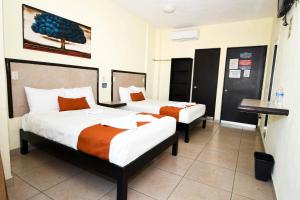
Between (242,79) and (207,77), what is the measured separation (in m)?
0.91

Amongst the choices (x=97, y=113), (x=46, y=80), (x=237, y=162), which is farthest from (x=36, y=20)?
(x=237, y=162)

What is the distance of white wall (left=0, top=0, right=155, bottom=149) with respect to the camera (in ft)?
7.64

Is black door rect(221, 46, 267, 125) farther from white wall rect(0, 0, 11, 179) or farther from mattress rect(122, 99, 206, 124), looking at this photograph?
white wall rect(0, 0, 11, 179)

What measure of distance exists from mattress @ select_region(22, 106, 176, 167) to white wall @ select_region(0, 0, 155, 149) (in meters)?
0.57

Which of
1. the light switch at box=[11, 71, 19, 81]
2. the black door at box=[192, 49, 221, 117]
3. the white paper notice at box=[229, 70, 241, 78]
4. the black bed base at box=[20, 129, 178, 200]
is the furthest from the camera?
the black door at box=[192, 49, 221, 117]

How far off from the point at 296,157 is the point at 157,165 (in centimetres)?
150

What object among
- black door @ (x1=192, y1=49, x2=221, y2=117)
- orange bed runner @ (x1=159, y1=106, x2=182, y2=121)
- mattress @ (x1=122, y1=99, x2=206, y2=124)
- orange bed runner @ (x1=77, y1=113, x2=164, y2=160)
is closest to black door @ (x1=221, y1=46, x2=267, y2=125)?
black door @ (x1=192, y1=49, x2=221, y2=117)

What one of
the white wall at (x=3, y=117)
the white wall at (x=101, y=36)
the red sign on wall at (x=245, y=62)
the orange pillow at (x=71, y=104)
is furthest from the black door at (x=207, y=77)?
the white wall at (x=3, y=117)

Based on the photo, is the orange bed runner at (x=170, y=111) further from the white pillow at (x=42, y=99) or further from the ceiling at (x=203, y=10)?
the ceiling at (x=203, y=10)

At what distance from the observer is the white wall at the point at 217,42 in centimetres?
426

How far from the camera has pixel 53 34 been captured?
2.78 meters

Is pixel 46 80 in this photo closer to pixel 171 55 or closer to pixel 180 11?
pixel 180 11

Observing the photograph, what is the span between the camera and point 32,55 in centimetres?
254

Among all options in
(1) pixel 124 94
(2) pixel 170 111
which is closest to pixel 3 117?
(2) pixel 170 111
